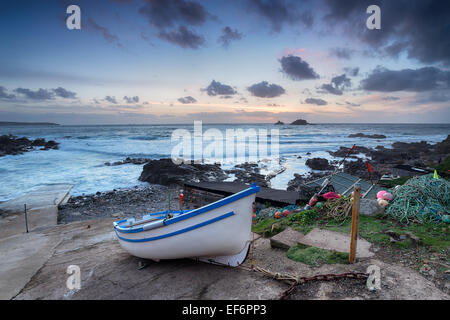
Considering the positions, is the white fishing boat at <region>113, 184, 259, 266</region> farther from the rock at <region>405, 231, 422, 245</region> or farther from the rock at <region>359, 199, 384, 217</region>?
the rock at <region>359, 199, 384, 217</region>

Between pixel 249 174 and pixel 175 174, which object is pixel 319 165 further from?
pixel 175 174

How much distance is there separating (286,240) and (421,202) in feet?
12.6

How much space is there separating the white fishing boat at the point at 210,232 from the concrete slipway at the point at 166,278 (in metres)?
0.35

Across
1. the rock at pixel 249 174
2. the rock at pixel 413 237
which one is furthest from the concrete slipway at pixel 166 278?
the rock at pixel 249 174

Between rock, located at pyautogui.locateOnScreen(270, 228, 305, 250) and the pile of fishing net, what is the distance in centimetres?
262

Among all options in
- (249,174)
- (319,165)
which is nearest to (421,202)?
(249,174)

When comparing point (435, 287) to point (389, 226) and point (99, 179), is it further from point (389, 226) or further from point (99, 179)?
point (99, 179)

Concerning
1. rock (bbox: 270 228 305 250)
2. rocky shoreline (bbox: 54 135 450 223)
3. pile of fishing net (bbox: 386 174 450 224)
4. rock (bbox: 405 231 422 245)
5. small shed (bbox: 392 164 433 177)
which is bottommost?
rocky shoreline (bbox: 54 135 450 223)

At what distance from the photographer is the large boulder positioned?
18984 millimetres

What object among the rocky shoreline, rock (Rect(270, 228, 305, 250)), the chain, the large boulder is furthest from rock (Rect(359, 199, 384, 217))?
the large boulder

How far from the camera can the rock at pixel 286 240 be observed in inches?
216

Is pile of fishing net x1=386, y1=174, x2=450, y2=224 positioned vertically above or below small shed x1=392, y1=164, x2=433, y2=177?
above

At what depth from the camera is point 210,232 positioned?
4.50 meters

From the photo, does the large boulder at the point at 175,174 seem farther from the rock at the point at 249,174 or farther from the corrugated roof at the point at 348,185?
the corrugated roof at the point at 348,185
